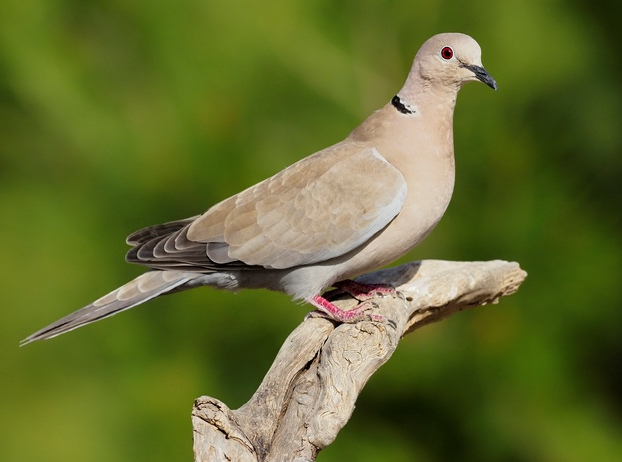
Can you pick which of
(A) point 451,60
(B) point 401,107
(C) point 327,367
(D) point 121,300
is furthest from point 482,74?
(D) point 121,300

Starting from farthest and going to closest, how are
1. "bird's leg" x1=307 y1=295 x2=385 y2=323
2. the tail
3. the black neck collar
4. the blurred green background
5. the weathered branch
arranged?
the blurred green background → the black neck collar → "bird's leg" x1=307 y1=295 x2=385 y2=323 → the tail → the weathered branch

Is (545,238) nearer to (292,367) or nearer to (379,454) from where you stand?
(379,454)

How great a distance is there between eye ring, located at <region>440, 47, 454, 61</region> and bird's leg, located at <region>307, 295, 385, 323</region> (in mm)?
849

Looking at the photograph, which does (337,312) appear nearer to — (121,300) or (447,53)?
(121,300)

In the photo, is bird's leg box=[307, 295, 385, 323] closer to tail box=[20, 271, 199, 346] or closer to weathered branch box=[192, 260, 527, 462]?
weathered branch box=[192, 260, 527, 462]

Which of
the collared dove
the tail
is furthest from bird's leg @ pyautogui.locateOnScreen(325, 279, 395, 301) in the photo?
the tail

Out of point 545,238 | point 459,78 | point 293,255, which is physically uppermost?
point 459,78

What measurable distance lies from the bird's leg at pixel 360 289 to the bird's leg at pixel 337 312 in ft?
0.39

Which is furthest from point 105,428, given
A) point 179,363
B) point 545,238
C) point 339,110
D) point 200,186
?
point 545,238

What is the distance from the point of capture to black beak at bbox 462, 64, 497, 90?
278 cm

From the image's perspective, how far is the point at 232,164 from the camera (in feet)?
10.5

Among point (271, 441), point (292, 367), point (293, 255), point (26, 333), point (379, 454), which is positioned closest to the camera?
point (271, 441)

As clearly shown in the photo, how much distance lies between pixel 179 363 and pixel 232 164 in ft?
2.45

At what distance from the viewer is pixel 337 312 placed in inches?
111
